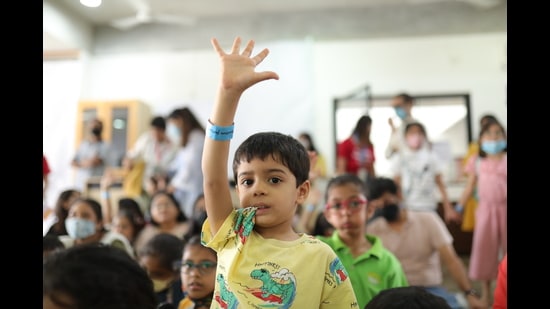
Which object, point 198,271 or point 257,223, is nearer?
point 257,223

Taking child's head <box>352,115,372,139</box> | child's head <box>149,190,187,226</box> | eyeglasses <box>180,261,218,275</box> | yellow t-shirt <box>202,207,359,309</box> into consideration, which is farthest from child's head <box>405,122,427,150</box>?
yellow t-shirt <box>202,207,359,309</box>

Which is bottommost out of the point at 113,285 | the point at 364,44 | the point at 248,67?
the point at 113,285

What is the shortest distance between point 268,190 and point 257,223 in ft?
0.25

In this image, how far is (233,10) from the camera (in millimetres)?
5969

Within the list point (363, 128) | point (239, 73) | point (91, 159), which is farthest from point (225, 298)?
point (91, 159)

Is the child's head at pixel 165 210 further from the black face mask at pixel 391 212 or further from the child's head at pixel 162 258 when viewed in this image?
the black face mask at pixel 391 212

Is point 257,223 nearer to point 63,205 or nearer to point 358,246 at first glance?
point 358,246

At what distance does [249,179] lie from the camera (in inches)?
41.9

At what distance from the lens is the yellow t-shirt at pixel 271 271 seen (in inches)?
38.8

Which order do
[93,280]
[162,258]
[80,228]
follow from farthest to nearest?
[80,228]
[162,258]
[93,280]

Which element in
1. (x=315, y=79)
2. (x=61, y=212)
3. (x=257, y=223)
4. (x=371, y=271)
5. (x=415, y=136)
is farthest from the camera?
(x=315, y=79)
